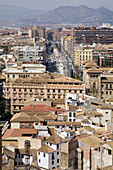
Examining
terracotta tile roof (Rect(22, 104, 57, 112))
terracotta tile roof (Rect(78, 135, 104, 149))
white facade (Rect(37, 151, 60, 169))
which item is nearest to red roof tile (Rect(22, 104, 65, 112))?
terracotta tile roof (Rect(22, 104, 57, 112))

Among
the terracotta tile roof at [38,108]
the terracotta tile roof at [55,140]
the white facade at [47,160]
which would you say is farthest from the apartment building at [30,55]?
the white facade at [47,160]

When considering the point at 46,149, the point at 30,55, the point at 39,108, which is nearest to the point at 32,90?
the point at 39,108

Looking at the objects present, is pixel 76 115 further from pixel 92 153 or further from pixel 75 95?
pixel 92 153

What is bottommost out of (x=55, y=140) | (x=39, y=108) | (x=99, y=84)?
(x=99, y=84)

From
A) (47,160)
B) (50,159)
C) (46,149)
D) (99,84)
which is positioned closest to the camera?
(47,160)

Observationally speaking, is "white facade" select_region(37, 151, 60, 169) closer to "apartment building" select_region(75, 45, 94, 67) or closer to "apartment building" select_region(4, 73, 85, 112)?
"apartment building" select_region(4, 73, 85, 112)

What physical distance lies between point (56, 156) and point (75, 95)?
51.2 ft

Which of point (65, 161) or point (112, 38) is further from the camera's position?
point (112, 38)

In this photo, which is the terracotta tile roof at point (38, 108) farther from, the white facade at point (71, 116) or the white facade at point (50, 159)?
the white facade at point (50, 159)

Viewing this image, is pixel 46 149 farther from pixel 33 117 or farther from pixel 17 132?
pixel 33 117

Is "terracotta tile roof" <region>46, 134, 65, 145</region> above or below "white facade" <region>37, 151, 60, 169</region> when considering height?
above

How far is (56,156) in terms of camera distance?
83.2 ft

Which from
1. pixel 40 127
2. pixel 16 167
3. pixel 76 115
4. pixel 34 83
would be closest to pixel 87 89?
pixel 34 83

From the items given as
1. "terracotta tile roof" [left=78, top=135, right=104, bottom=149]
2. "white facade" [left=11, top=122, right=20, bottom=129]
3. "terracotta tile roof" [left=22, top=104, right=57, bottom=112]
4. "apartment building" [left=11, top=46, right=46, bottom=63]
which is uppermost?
"terracotta tile roof" [left=78, top=135, right=104, bottom=149]
